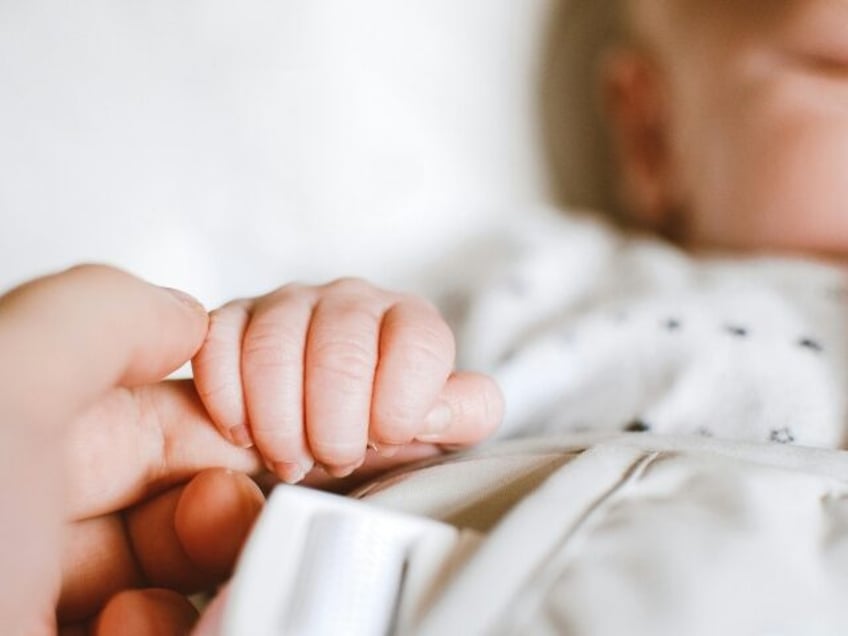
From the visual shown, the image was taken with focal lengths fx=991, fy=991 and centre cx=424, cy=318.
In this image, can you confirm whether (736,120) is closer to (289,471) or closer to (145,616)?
(289,471)

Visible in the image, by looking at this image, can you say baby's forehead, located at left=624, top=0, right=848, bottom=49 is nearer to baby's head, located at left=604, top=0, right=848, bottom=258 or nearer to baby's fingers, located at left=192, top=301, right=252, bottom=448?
baby's head, located at left=604, top=0, right=848, bottom=258

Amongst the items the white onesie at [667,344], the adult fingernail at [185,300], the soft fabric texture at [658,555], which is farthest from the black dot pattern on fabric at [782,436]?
the adult fingernail at [185,300]

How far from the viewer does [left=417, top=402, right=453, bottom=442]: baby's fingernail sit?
0.61 meters

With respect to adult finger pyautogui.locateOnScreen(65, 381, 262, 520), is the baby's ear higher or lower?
higher

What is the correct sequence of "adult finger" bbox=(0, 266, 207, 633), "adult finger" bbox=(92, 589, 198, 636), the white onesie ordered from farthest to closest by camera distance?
the white onesie
"adult finger" bbox=(92, 589, 198, 636)
"adult finger" bbox=(0, 266, 207, 633)

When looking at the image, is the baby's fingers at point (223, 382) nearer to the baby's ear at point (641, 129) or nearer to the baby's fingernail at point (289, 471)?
the baby's fingernail at point (289, 471)

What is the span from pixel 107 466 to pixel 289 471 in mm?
102

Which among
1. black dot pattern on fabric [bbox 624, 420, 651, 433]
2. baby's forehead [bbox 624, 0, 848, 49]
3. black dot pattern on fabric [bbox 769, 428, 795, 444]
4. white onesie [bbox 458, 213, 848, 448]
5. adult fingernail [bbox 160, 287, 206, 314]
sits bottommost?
black dot pattern on fabric [bbox 624, 420, 651, 433]

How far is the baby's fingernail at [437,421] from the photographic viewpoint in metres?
0.61

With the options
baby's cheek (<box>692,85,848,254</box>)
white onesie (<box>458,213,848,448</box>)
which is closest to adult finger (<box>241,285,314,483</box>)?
white onesie (<box>458,213,848,448</box>)

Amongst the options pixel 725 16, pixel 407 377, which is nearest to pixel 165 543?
pixel 407 377

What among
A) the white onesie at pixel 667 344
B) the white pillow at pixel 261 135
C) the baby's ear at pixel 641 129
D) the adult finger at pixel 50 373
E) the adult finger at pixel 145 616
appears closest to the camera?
the adult finger at pixel 50 373

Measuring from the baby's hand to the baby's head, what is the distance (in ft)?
1.46

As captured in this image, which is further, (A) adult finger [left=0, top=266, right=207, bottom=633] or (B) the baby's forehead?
(B) the baby's forehead
